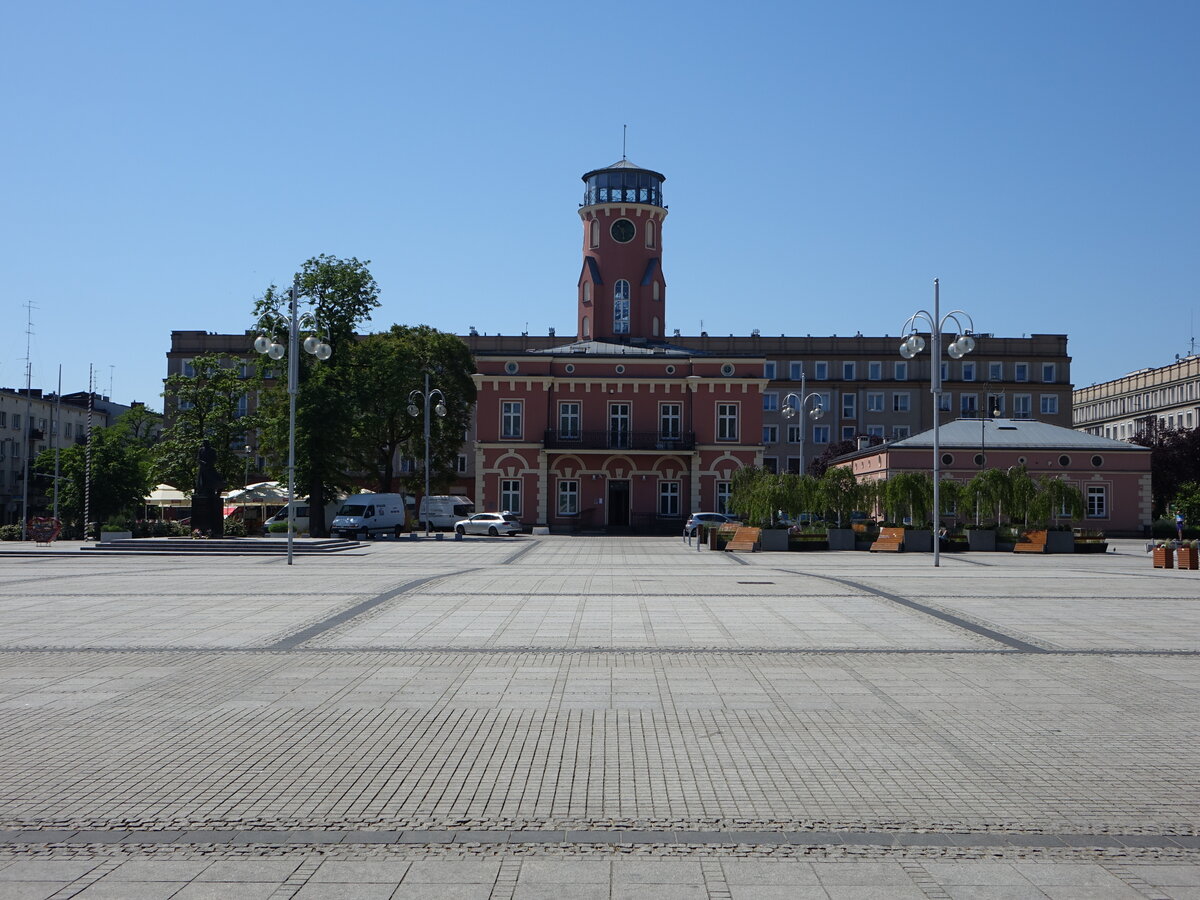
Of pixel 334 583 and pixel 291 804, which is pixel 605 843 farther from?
pixel 334 583

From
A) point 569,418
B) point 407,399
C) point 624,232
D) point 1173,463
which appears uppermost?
point 624,232

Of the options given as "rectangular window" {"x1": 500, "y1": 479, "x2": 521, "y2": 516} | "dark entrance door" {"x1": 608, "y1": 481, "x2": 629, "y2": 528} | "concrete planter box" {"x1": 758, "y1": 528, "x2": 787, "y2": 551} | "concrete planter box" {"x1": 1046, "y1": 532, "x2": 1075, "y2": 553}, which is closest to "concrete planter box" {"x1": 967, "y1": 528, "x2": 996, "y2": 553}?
"concrete planter box" {"x1": 1046, "y1": 532, "x2": 1075, "y2": 553}

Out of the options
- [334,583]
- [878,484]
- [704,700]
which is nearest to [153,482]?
[878,484]

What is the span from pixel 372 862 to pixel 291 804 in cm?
124

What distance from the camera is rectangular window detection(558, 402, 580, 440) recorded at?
214 feet

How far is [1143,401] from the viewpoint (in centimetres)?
10300

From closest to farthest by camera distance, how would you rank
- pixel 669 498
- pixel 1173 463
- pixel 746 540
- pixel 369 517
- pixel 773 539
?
pixel 746 540
pixel 773 539
pixel 369 517
pixel 669 498
pixel 1173 463

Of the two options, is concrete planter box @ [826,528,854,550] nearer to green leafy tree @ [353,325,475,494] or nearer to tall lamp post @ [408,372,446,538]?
tall lamp post @ [408,372,446,538]

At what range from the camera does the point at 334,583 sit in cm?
2311

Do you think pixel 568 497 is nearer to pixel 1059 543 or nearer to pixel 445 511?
pixel 445 511

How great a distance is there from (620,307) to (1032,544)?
38.3 metres

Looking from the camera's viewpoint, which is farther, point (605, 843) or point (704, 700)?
point (704, 700)

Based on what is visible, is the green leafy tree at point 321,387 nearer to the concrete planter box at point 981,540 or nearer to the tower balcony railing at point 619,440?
the tower balcony railing at point 619,440

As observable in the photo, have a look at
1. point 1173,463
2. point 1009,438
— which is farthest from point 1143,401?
point 1009,438
